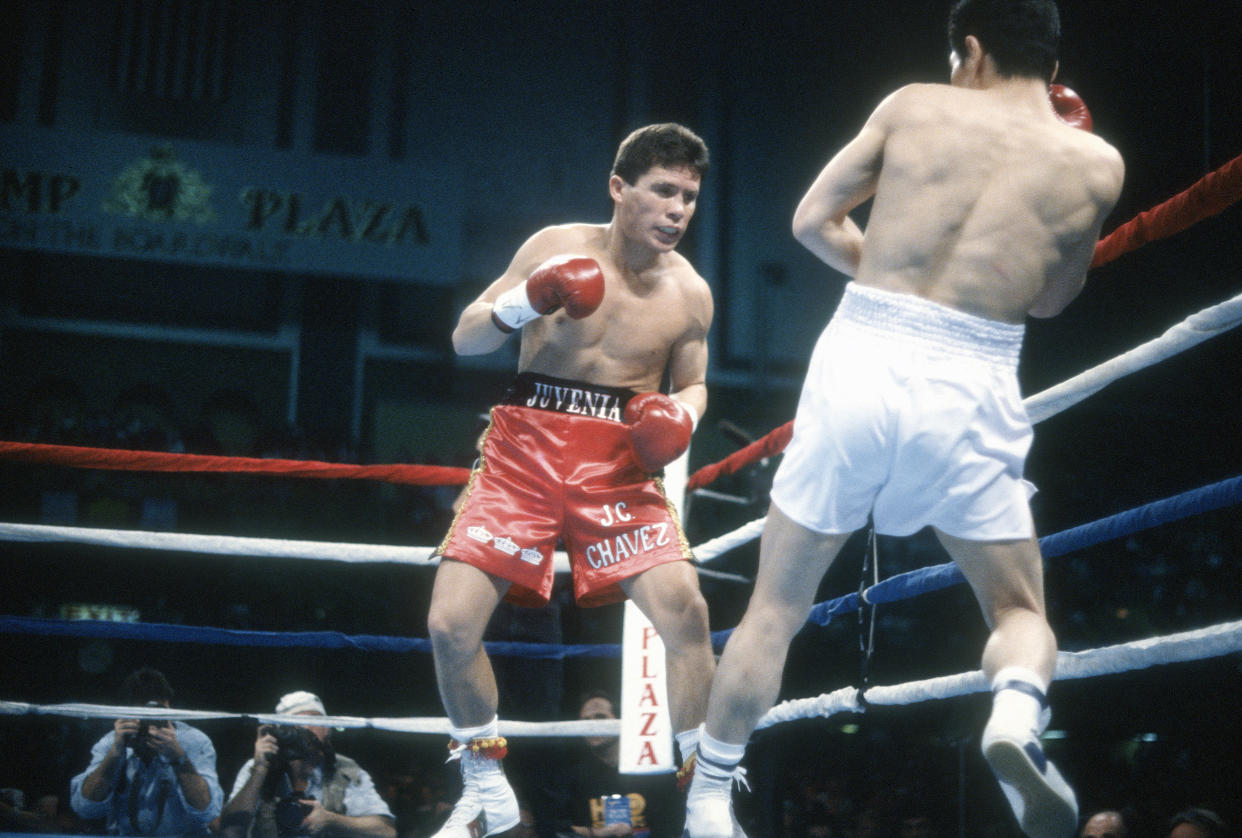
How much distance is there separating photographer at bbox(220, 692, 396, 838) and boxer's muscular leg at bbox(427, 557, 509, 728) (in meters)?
0.79

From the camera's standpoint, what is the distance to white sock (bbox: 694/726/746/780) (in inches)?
57.8

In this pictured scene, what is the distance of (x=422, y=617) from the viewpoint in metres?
6.03

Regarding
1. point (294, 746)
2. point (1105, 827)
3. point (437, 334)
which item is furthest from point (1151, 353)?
point (437, 334)

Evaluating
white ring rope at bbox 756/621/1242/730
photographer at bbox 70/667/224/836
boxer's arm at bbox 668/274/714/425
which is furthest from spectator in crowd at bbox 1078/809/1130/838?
photographer at bbox 70/667/224/836

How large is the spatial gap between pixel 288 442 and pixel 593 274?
228 inches

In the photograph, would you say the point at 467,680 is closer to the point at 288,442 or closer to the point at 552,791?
the point at 552,791

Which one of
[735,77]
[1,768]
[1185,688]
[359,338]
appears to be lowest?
[1,768]

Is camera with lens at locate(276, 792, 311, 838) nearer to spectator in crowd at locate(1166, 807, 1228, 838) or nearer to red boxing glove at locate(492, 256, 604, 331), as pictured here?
red boxing glove at locate(492, 256, 604, 331)

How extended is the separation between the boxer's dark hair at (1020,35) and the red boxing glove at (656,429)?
72cm

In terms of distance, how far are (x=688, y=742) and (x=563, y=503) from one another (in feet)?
1.41

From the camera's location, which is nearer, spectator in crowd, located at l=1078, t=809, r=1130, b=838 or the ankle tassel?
the ankle tassel

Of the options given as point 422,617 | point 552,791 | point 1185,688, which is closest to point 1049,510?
point 1185,688

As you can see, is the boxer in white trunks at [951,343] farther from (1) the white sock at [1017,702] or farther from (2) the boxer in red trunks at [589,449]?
(2) the boxer in red trunks at [589,449]

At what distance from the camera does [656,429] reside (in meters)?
1.83
